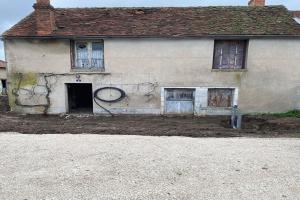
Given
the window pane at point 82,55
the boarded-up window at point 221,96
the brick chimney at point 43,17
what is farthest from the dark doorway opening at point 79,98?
the boarded-up window at point 221,96

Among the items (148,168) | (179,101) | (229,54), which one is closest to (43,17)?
(179,101)

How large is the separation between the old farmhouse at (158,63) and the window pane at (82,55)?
0.19 ft

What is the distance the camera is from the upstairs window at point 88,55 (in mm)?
13359

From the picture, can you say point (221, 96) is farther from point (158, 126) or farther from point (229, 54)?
point (158, 126)

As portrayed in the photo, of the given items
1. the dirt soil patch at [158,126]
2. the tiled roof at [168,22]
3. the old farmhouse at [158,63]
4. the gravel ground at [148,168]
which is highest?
the tiled roof at [168,22]

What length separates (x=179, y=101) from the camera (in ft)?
44.4

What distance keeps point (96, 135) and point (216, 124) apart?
594cm

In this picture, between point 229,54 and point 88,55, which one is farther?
point 88,55

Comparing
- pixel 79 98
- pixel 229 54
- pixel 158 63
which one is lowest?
pixel 79 98

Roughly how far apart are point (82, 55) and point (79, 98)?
355cm

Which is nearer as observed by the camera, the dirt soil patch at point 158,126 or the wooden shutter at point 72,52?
the dirt soil patch at point 158,126

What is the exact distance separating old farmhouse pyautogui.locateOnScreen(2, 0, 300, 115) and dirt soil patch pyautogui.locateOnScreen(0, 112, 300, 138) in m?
1.07

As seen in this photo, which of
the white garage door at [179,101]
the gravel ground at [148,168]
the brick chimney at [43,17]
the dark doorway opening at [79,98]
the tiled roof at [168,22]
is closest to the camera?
the gravel ground at [148,168]

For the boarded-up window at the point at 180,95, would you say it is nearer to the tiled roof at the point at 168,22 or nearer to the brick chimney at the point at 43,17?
the tiled roof at the point at 168,22
